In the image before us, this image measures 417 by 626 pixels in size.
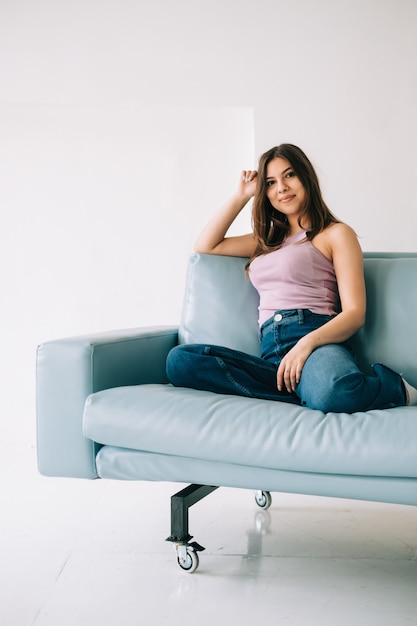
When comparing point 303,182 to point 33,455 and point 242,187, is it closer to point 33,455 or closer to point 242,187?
point 242,187

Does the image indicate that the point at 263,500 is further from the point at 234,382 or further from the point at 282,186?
the point at 282,186

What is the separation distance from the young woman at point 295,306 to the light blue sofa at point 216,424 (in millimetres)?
73

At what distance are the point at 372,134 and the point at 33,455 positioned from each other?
1.88 meters

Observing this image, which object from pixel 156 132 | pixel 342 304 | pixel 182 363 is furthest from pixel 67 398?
pixel 156 132

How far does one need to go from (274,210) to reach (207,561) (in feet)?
3.28

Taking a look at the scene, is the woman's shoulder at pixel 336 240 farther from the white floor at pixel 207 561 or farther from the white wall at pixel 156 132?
the white wall at pixel 156 132

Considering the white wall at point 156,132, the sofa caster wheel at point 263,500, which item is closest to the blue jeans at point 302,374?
the sofa caster wheel at point 263,500

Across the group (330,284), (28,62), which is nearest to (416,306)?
(330,284)

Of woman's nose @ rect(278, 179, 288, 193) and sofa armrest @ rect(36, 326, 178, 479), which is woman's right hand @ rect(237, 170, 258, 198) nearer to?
woman's nose @ rect(278, 179, 288, 193)

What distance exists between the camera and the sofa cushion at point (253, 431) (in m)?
1.25

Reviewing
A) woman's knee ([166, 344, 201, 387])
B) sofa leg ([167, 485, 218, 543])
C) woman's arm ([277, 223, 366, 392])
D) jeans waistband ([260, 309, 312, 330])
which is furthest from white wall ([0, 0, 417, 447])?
sofa leg ([167, 485, 218, 543])

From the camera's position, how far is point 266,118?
2746 mm

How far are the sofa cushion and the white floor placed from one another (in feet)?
0.96

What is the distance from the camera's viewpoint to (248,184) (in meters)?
2.04
